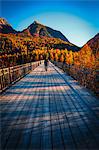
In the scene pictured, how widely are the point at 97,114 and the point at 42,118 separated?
70.2 inches

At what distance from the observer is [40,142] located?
171 inches

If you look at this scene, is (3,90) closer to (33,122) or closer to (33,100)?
(33,100)

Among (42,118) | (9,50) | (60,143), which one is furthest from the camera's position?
(9,50)

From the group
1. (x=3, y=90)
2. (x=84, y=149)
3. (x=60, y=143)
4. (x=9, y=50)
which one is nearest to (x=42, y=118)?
(x=60, y=143)

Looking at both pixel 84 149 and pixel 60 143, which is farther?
pixel 60 143

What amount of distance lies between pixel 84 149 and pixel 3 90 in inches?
302

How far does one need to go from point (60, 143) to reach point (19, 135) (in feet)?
3.45

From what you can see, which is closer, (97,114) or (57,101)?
(97,114)

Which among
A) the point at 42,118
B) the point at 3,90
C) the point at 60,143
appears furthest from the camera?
the point at 3,90

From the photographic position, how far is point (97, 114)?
6371mm

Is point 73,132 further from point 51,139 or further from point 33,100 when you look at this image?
point 33,100

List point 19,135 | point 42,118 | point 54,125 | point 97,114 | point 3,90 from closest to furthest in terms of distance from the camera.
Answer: point 19,135 → point 54,125 → point 42,118 → point 97,114 → point 3,90

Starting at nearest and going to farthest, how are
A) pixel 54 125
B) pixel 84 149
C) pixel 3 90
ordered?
pixel 84 149 < pixel 54 125 < pixel 3 90

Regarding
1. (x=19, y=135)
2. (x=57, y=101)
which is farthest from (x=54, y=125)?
(x=57, y=101)
